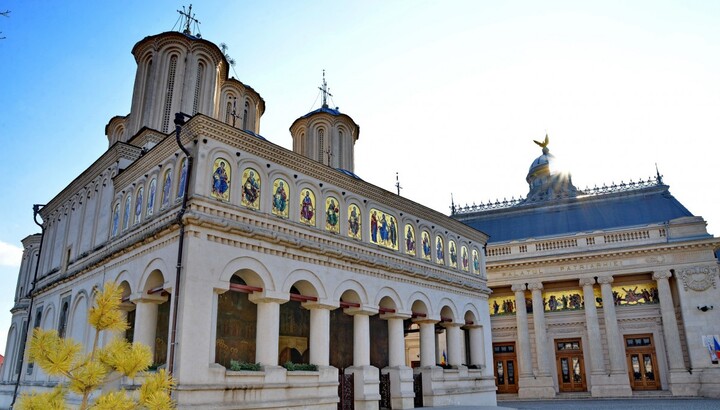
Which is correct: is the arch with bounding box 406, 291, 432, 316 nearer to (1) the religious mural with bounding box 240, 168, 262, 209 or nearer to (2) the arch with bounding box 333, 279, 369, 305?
(2) the arch with bounding box 333, 279, 369, 305

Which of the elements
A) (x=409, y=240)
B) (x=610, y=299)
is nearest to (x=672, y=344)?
(x=610, y=299)

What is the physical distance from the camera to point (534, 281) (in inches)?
1444

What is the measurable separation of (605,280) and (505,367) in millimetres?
8805

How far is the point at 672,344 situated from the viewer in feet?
106

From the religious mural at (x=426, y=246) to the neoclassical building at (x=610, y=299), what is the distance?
13977mm

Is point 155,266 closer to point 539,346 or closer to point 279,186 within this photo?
point 279,186

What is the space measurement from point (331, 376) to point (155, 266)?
669 centimetres

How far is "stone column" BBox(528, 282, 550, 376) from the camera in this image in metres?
35.0

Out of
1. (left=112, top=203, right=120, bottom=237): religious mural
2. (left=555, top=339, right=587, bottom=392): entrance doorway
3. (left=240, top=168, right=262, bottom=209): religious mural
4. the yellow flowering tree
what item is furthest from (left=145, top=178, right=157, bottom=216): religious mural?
(left=555, top=339, right=587, bottom=392): entrance doorway

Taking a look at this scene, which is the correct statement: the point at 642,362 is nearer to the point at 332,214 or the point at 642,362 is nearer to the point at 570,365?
the point at 570,365

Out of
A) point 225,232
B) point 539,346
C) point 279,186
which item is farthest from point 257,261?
point 539,346

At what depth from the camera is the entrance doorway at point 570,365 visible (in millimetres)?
34856

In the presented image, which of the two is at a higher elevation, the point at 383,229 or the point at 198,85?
the point at 198,85

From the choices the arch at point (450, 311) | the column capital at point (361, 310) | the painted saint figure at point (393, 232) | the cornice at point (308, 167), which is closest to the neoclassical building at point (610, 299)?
the cornice at point (308, 167)
